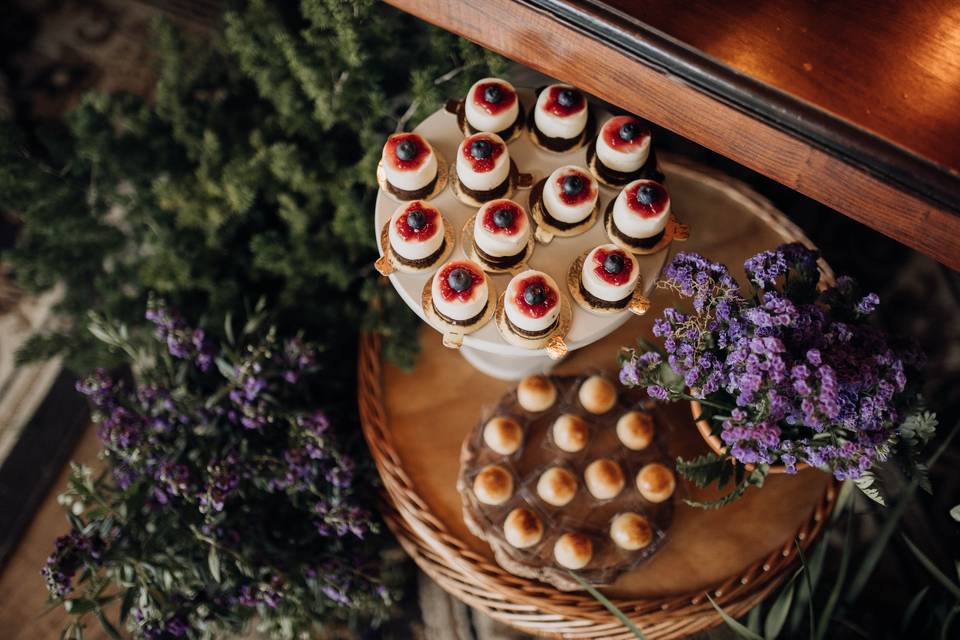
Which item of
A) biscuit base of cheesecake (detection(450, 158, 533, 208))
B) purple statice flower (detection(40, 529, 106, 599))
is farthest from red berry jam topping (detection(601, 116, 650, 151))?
purple statice flower (detection(40, 529, 106, 599))

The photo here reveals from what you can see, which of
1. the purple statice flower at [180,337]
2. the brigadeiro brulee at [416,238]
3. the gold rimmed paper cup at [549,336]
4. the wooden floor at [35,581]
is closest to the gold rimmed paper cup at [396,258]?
the brigadeiro brulee at [416,238]

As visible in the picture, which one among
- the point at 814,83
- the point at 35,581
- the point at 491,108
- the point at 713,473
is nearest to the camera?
the point at 814,83

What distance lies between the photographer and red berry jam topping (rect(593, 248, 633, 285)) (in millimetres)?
894

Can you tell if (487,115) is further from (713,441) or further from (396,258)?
(713,441)

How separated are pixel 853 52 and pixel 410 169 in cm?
54

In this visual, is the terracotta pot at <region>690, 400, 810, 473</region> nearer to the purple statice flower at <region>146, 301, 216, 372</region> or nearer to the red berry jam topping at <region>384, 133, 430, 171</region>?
the red berry jam topping at <region>384, 133, 430, 171</region>

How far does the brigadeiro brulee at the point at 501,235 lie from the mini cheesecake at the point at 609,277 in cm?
9

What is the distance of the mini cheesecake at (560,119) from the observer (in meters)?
0.98

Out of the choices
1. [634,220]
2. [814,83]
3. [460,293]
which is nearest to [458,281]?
[460,293]

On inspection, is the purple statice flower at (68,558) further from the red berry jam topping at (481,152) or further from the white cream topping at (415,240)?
the red berry jam topping at (481,152)

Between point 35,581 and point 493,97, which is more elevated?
point 493,97

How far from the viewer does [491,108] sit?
0.97m

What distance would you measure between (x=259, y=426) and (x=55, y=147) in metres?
0.66

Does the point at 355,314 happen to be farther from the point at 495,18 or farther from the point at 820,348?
the point at 820,348
